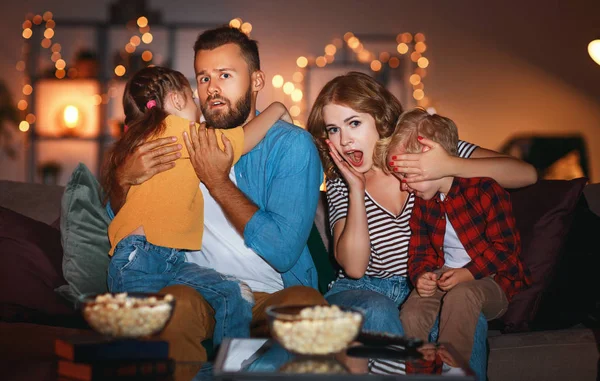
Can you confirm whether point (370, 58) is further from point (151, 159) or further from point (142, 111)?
point (151, 159)

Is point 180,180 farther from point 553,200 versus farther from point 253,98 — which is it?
point 553,200

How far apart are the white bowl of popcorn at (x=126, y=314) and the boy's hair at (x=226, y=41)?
1.06 metres

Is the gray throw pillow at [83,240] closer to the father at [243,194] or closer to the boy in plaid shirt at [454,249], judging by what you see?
the father at [243,194]

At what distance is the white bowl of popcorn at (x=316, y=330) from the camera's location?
1.31 metres

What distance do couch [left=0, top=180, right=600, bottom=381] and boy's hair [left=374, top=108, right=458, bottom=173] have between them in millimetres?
418

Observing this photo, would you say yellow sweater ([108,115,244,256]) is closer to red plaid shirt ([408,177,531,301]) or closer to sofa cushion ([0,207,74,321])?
sofa cushion ([0,207,74,321])

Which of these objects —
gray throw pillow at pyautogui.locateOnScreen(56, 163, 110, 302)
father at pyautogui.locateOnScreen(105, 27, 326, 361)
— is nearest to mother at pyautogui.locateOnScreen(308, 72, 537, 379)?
father at pyautogui.locateOnScreen(105, 27, 326, 361)

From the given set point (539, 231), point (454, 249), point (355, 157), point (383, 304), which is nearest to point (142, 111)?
point (355, 157)

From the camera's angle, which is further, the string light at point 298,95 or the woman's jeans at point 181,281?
the string light at point 298,95

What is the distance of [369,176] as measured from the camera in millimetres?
2289

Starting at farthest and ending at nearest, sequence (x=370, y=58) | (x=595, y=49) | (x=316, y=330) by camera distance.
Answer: (x=370, y=58) → (x=595, y=49) → (x=316, y=330)

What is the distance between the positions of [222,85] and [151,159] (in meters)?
0.37

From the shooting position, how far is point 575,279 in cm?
225

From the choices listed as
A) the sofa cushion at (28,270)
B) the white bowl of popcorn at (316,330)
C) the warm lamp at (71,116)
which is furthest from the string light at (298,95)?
the white bowl of popcorn at (316,330)
